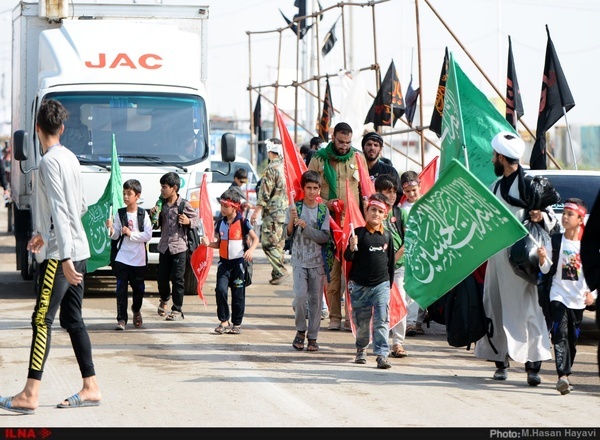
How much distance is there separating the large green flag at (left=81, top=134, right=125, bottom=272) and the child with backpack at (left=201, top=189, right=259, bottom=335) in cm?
143

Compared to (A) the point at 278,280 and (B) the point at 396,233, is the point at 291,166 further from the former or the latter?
(A) the point at 278,280

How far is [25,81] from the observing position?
15500 mm

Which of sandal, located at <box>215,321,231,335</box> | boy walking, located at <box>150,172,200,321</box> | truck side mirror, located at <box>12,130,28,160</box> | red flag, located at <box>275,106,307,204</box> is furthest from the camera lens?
truck side mirror, located at <box>12,130,28,160</box>

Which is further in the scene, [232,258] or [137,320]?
[137,320]

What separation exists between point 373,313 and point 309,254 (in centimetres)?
111

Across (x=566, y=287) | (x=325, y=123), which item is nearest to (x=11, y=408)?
(x=566, y=287)

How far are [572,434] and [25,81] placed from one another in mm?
10699

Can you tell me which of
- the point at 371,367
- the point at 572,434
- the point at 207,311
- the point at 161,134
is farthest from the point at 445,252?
the point at 161,134

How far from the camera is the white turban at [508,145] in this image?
28.5 ft

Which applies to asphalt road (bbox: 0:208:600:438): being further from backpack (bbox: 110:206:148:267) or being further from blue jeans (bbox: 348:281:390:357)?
backpack (bbox: 110:206:148:267)

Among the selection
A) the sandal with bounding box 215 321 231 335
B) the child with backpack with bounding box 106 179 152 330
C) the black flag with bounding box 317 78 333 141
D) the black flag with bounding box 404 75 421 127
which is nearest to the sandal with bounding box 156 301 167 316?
the child with backpack with bounding box 106 179 152 330

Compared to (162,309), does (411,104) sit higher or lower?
higher

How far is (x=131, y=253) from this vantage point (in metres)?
12.0

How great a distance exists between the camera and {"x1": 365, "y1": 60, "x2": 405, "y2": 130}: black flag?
1858 centimetres
